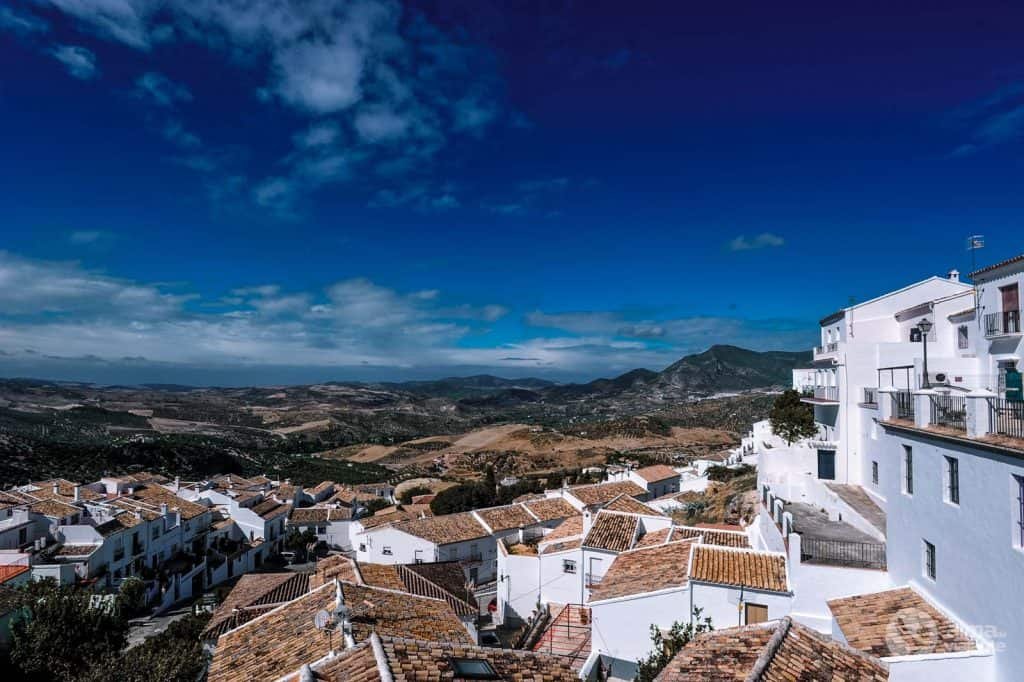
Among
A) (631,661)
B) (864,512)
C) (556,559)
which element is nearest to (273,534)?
(556,559)

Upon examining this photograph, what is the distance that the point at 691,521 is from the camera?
31.1 m

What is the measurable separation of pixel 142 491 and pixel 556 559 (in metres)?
40.8

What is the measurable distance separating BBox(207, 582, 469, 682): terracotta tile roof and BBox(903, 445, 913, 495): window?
11.6 metres

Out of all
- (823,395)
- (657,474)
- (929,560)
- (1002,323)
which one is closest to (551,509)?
(657,474)

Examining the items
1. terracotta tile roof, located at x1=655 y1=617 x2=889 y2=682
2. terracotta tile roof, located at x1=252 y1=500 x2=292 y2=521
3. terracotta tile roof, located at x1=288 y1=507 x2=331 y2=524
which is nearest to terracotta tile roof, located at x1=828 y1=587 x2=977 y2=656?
terracotta tile roof, located at x1=655 y1=617 x2=889 y2=682

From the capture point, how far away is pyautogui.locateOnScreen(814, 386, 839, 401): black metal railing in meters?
24.4

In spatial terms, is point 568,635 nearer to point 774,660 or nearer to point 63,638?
point 774,660

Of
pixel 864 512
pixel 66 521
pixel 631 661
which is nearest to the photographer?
pixel 631 661

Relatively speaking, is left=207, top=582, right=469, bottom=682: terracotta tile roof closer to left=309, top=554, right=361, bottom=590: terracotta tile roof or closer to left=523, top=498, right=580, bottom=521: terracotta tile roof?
left=309, top=554, right=361, bottom=590: terracotta tile roof

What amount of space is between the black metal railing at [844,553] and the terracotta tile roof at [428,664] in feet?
24.5

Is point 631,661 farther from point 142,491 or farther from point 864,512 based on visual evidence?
point 142,491

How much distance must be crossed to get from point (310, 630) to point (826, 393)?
21.8 meters

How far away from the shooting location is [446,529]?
A: 3534 cm

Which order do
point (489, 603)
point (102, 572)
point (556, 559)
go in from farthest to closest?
point (102, 572) < point (489, 603) < point (556, 559)
